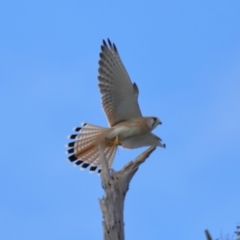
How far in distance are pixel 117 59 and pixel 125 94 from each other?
38 centimetres

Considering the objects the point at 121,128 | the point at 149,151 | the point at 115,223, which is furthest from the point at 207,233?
the point at 121,128

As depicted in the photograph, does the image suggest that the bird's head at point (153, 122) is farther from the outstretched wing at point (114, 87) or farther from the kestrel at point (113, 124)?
the outstretched wing at point (114, 87)

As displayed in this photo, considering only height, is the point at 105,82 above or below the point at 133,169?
above

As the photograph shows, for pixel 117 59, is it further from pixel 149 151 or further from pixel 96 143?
pixel 149 151

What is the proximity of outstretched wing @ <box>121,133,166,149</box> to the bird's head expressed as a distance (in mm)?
93

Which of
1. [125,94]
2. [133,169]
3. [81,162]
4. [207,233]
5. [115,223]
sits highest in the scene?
[125,94]

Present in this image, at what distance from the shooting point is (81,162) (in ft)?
24.9

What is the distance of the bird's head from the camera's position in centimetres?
770

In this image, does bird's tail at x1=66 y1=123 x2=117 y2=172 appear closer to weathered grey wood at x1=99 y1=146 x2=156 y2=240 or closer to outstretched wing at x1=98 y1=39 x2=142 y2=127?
outstretched wing at x1=98 y1=39 x2=142 y2=127

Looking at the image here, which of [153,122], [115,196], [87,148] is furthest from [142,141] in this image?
[115,196]

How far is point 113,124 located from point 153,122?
1.40 feet

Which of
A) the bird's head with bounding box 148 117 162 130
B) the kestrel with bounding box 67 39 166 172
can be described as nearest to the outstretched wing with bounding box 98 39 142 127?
the kestrel with bounding box 67 39 166 172

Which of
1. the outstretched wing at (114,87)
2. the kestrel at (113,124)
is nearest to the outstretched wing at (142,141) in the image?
the kestrel at (113,124)

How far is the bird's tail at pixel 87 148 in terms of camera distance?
7582 mm
